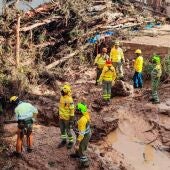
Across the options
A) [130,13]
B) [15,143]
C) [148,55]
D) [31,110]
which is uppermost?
[130,13]

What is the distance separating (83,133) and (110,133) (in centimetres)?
252

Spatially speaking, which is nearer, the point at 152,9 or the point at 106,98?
the point at 106,98

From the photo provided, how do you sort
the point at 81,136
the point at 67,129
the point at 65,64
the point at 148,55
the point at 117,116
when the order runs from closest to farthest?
the point at 81,136, the point at 67,129, the point at 117,116, the point at 65,64, the point at 148,55

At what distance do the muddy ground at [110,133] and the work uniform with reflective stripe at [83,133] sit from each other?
317 mm

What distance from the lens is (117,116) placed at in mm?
13109

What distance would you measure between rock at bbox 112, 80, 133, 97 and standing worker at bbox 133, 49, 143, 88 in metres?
0.68

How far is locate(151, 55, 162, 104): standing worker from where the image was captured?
13.5 m

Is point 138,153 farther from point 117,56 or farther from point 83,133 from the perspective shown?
point 117,56

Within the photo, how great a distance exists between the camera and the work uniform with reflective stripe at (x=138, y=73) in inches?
587

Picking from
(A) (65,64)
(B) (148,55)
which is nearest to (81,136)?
(A) (65,64)

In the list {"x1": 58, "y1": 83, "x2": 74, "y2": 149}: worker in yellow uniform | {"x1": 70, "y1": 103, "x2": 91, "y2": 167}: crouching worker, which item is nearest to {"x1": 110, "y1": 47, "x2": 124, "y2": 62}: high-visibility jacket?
{"x1": 58, "y1": 83, "x2": 74, "y2": 149}: worker in yellow uniform

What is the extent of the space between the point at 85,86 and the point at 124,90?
5.07 ft

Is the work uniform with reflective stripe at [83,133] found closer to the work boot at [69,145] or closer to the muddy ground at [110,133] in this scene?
the muddy ground at [110,133]

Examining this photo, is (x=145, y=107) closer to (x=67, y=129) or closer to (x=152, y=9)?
(x=67, y=129)
